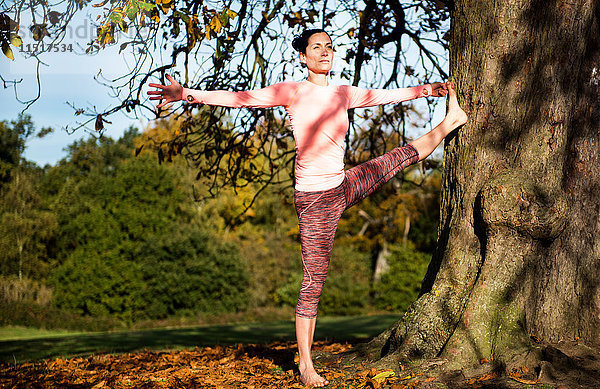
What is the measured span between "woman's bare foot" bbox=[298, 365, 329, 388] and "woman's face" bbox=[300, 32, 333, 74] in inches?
81.9

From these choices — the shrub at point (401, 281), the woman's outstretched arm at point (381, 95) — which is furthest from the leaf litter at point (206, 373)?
the shrub at point (401, 281)

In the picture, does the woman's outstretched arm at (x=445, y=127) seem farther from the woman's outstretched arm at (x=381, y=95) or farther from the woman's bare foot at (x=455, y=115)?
the woman's outstretched arm at (x=381, y=95)

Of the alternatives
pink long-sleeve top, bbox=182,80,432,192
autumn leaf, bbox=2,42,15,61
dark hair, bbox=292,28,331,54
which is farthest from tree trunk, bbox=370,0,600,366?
autumn leaf, bbox=2,42,15,61

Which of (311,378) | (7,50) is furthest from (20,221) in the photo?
(311,378)

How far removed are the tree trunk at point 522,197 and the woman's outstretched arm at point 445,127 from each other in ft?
0.30

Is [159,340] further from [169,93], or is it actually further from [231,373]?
[169,93]

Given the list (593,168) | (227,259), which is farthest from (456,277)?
(227,259)

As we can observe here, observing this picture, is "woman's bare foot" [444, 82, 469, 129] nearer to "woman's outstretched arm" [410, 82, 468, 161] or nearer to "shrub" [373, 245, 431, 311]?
"woman's outstretched arm" [410, 82, 468, 161]

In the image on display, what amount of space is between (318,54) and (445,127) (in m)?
1.08

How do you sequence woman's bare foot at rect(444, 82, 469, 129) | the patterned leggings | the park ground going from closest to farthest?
1. the park ground
2. the patterned leggings
3. woman's bare foot at rect(444, 82, 469, 129)

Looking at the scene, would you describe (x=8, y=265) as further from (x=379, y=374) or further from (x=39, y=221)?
(x=379, y=374)

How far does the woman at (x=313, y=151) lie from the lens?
366 centimetres

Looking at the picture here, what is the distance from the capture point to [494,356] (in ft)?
11.5

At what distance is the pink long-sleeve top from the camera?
12.0 feet
